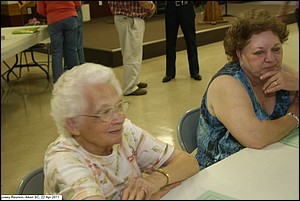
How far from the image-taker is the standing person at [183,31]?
3154 mm

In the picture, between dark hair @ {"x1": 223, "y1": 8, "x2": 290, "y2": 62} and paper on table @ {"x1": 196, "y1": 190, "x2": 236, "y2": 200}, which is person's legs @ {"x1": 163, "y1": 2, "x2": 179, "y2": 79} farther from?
paper on table @ {"x1": 196, "y1": 190, "x2": 236, "y2": 200}

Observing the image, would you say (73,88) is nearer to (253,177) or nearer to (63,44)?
(63,44)

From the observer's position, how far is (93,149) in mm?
963

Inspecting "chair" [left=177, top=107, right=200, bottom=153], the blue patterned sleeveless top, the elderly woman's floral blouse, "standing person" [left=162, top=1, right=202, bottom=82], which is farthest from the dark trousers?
the elderly woman's floral blouse

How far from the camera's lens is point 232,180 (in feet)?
2.83

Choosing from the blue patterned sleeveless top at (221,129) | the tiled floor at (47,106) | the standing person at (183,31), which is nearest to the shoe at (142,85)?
the tiled floor at (47,106)

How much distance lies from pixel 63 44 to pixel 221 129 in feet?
1.71

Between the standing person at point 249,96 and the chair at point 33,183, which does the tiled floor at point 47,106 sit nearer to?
the chair at point 33,183

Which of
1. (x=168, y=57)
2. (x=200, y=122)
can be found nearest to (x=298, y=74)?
(x=200, y=122)

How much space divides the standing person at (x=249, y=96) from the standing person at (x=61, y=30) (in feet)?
1.35

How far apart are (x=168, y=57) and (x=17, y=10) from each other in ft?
9.20

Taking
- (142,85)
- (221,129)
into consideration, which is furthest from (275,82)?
(142,85)

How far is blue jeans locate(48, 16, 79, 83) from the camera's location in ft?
2.84

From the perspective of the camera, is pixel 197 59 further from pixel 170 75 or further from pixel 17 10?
pixel 17 10
